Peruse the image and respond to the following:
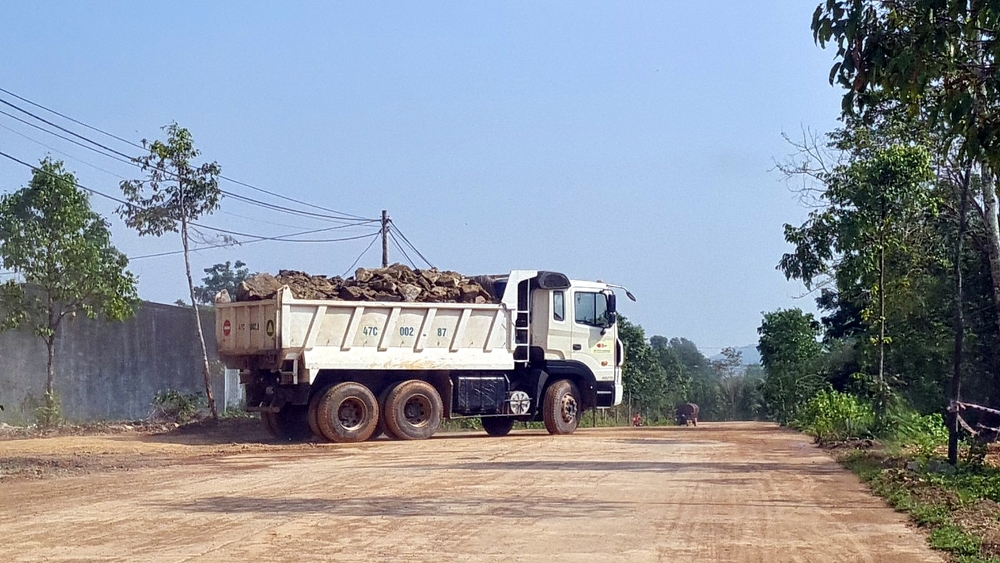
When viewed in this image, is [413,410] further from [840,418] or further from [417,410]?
[840,418]

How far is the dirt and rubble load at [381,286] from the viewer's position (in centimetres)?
1805

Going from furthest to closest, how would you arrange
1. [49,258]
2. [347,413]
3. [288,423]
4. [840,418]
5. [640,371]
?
[640,371] < [49,258] < [288,423] < [347,413] < [840,418]

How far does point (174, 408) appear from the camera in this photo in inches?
894

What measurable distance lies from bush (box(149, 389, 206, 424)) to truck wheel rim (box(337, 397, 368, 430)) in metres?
5.21

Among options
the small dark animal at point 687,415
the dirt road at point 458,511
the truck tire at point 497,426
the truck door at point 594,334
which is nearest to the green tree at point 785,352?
the small dark animal at point 687,415

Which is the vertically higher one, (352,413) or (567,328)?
(567,328)

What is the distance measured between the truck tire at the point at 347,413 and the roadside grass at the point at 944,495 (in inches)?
313

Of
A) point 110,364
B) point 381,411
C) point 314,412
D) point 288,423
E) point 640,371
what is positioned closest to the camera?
point 314,412

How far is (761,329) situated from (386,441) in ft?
59.7

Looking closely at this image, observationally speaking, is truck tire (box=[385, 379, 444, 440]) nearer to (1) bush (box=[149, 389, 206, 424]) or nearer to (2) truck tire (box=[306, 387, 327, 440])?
(2) truck tire (box=[306, 387, 327, 440])

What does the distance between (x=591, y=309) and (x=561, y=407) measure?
6.62ft

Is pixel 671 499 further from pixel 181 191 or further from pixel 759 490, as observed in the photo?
pixel 181 191

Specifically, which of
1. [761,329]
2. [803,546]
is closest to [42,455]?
[803,546]

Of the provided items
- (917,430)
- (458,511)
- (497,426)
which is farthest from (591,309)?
(458,511)
